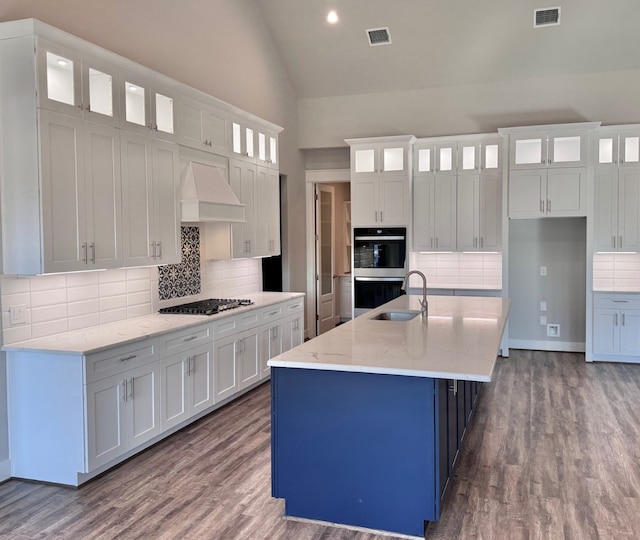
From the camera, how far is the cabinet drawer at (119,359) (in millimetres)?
3385

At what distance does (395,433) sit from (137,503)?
5.12ft

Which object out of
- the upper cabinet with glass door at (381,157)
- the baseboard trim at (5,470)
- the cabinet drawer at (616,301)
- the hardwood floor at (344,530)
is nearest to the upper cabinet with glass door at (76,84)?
the baseboard trim at (5,470)

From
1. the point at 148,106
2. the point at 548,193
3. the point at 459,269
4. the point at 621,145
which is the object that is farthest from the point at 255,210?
the point at 621,145

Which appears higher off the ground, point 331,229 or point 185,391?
point 331,229

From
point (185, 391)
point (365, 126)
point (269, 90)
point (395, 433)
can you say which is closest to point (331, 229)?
point (365, 126)

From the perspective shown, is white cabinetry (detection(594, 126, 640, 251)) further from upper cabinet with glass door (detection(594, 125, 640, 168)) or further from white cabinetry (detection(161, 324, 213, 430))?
white cabinetry (detection(161, 324, 213, 430))

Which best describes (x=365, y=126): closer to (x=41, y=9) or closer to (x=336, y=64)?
(x=336, y=64)

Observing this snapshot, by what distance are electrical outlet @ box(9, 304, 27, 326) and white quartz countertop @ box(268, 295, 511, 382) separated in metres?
1.78

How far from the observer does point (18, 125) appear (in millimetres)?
3318

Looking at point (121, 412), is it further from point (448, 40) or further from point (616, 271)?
point (616, 271)

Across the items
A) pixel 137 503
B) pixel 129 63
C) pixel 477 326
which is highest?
pixel 129 63

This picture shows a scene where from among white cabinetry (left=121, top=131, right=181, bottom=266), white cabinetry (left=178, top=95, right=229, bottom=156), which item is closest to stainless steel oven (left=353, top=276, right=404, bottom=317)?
white cabinetry (left=178, top=95, right=229, bottom=156)

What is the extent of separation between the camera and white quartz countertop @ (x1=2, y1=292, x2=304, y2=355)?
3.43m

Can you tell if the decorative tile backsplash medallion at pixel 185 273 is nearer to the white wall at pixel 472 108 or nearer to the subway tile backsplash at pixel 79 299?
the subway tile backsplash at pixel 79 299
